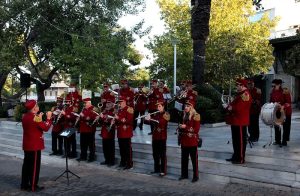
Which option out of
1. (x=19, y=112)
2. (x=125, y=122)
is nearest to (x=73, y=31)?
(x=19, y=112)

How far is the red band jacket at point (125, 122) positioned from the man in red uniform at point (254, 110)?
3.67 metres

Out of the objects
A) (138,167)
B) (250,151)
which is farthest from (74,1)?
(250,151)

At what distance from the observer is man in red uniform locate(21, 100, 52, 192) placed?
9.66m

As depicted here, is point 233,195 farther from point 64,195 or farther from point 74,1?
point 74,1

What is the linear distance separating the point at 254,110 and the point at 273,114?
1422 mm

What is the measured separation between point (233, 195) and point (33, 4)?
53.3 ft

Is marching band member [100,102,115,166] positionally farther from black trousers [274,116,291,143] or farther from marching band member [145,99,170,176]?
black trousers [274,116,291,143]

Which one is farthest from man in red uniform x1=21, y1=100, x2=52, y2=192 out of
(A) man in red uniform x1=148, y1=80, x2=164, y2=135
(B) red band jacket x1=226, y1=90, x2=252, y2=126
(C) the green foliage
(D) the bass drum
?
(C) the green foliage

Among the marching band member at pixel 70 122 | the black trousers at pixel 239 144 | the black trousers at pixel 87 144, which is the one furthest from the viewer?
the marching band member at pixel 70 122

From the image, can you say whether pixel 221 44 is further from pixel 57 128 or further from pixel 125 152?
pixel 125 152

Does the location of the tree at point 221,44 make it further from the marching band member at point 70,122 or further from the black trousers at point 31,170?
the black trousers at point 31,170

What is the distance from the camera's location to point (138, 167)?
11656mm

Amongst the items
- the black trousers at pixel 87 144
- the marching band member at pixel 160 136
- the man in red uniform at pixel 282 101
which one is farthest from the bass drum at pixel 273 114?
the black trousers at pixel 87 144

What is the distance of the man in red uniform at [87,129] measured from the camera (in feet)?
40.3
